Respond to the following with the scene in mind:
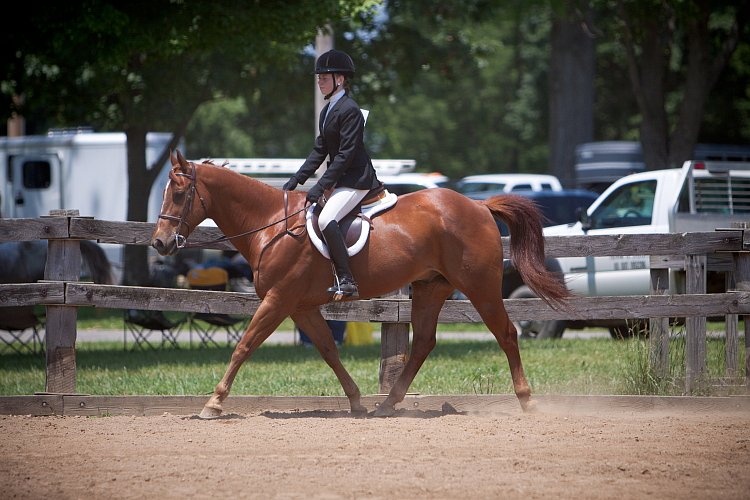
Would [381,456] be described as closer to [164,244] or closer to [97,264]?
[164,244]

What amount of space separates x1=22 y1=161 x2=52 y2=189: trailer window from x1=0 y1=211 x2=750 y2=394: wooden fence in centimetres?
1745

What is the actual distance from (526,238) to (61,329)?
413cm

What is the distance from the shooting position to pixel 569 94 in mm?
27578

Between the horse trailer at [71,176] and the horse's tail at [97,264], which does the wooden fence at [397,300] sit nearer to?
the horse's tail at [97,264]

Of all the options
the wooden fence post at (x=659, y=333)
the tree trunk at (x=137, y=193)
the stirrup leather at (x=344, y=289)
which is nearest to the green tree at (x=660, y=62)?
the tree trunk at (x=137, y=193)

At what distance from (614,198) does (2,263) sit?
9096mm

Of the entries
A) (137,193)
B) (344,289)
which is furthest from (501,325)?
(137,193)

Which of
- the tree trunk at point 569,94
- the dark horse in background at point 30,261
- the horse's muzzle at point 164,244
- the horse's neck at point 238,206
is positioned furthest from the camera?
the tree trunk at point 569,94

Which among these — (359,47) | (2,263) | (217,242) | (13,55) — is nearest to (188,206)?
(217,242)

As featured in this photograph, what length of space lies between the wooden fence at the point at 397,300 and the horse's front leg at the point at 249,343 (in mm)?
875

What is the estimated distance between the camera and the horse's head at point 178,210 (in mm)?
8164

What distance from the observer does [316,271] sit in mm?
8359

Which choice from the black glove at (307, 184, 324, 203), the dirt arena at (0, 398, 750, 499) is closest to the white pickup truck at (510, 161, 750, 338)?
the dirt arena at (0, 398, 750, 499)

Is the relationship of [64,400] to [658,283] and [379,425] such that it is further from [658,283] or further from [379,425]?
[658,283]
